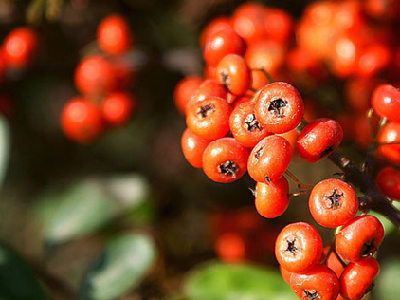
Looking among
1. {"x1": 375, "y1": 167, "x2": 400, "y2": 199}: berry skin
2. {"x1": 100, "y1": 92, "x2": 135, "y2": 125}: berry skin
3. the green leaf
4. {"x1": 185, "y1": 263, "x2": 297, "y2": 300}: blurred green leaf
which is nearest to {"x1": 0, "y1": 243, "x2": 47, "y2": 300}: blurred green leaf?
the green leaf

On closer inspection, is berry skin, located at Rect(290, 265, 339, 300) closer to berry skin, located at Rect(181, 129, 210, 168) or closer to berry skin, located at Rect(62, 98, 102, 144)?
berry skin, located at Rect(181, 129, 210, 168)

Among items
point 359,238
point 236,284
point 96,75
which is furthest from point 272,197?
point 96,75

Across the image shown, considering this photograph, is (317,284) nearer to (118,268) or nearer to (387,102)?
(387,102)

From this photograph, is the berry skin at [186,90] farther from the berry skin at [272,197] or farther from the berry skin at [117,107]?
the berry skin at [272,197]

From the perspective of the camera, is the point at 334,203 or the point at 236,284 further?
the point at 236,284

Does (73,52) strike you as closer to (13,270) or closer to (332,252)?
(13,270)

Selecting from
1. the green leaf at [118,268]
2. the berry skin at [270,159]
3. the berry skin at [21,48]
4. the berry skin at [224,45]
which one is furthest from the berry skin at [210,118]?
the berry skin at [21,48]

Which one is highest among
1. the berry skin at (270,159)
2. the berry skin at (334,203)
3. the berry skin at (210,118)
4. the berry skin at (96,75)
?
the berry skin at (96,75)
